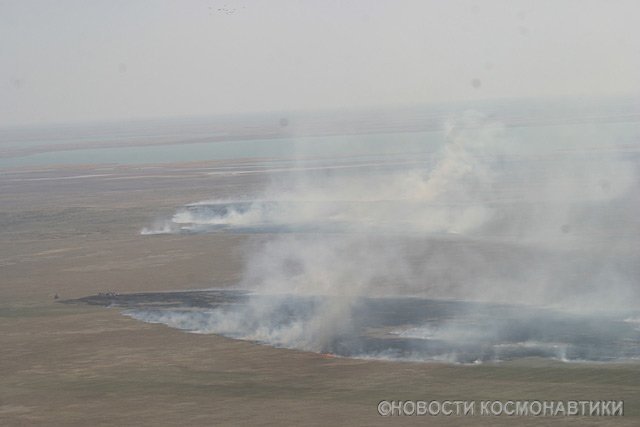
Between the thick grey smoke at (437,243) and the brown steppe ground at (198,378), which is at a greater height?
the thick grey smoke at (437,243)

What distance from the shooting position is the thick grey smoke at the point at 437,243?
231 ft

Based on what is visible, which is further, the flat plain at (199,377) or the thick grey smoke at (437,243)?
the thick grey smoke at (437,243)

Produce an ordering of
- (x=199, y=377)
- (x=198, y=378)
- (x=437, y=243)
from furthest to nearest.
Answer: (x=437, y=243)
(x=199, y=377)
(x=198, y=378)

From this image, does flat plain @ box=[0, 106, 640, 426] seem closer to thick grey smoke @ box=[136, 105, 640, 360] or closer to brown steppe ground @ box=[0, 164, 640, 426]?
brown steppe ground @ box=[0, 164, 640, 426]

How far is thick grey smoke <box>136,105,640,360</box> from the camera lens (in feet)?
231

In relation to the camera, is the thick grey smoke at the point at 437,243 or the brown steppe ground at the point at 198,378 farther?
the thick grey smoke at the point at 437,243

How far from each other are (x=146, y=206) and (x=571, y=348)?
356 ft

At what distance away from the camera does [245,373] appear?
191 feet

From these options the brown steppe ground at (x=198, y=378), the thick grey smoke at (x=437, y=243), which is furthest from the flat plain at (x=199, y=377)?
the thick grey smoke at (x=437, y=243)

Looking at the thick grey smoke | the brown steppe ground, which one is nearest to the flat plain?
the brown steppe ground

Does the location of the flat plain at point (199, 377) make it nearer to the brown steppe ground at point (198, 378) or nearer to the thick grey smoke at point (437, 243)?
the brown steppe ground at point (198, 378)

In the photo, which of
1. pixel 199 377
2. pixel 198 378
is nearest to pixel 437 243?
pixel 199 377

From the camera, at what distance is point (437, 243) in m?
102

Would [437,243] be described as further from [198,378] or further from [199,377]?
[198,378]
